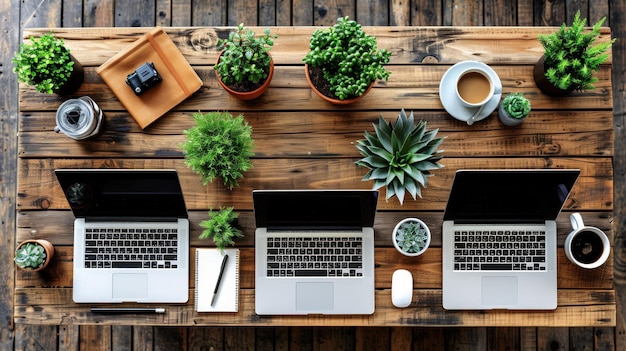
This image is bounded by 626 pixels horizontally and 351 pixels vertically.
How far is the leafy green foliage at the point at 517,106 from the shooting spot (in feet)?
5.39

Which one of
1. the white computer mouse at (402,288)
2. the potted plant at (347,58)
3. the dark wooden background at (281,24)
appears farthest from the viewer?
the dark wooden background at (281,24)

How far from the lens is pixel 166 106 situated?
5.69ft

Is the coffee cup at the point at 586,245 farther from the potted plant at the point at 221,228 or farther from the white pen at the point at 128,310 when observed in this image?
the white pen at the point at 128,310

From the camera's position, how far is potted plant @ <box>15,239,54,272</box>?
1649 mm

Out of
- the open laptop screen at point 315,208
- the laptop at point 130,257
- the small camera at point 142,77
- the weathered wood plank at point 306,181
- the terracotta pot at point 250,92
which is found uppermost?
the small camera at point 142,77

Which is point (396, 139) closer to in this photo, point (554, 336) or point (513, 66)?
point (513, 66)

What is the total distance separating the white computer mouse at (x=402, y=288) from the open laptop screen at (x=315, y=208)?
191 millimetres

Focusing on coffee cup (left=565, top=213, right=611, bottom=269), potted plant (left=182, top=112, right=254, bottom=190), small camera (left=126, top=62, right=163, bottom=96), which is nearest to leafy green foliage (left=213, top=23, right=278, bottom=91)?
potted plant (left=182, top=112, right=254, bottom=190)

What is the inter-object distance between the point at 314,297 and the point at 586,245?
35.9 inches

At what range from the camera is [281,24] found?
8.11ft

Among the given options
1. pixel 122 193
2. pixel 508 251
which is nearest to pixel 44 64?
pixel 122 193

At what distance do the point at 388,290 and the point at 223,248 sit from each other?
0.56 metres

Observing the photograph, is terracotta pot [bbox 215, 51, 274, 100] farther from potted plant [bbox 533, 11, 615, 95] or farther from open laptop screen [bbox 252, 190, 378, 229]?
potted plant [bbox 533, 11, 615, 95]

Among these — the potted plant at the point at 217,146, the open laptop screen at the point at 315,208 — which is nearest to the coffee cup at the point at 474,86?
the open laptop screen at the point at 315,208
